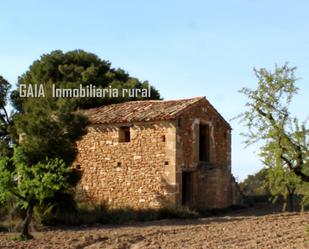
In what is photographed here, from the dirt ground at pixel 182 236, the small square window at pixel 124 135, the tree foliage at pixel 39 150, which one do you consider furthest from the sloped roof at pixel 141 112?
the dirt ground at pixel 182 236

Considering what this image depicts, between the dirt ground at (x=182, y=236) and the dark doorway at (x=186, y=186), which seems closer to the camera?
the dirt ground at (x=182, y=236)

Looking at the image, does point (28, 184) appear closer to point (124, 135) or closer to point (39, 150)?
point (39, 150)

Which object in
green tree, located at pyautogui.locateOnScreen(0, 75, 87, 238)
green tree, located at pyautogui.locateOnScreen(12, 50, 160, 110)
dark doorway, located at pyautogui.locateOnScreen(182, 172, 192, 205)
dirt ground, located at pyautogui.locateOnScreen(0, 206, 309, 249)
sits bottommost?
dirt ground, located at pyautogui.locateOnScreen(0, 206, 309, 249)

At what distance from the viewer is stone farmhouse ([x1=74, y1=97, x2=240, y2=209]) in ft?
79.9

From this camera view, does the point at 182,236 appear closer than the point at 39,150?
Yes

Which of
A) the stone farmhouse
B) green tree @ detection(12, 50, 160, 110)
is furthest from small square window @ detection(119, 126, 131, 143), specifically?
green tree @ detection(12, 50, 160, 110)

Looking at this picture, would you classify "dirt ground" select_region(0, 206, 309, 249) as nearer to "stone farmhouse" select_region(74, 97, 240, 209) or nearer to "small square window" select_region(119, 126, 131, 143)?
"stone farmhouse" select_region(74, 97, 240, 209)

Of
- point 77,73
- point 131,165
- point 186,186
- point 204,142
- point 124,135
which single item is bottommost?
point 186,186

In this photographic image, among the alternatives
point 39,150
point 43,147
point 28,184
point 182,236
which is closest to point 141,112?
point 43,147

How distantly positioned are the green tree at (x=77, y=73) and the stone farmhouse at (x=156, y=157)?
745 cm

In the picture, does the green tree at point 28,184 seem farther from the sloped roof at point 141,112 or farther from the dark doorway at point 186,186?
the dark doorway at point 186,186

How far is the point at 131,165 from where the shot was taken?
25.1m

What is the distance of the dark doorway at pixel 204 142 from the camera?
1065 inches

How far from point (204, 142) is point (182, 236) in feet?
35.1
